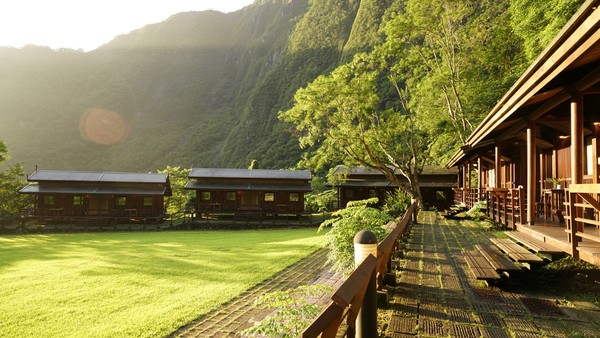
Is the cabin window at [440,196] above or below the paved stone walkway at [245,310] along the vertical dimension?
above

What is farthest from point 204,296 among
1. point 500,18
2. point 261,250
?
point 500,18

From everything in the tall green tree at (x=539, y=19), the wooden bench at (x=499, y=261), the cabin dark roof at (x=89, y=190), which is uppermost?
the tall green tree at (x=539, y=19)

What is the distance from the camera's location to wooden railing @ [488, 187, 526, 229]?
923 cm

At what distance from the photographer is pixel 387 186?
35.2m

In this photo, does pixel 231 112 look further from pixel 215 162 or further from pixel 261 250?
pixel 261 250

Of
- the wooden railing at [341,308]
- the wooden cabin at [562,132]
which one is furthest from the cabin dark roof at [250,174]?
the wooden railing at [341,308]

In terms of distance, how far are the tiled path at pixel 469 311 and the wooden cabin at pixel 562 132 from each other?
84 cm

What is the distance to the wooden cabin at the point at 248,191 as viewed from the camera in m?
34.7

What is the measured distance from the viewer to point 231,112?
11088 cm

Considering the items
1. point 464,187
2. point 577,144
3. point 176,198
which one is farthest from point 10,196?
point 577,144

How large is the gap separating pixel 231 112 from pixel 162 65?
48610 mm

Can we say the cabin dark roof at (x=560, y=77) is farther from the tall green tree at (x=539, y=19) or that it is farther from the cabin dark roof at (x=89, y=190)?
the cabin dark roof at (x=89, y=190)

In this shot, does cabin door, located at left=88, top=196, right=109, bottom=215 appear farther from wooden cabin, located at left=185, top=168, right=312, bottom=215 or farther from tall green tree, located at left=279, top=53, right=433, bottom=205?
tall green tree, located at left=279, top=53, right=433, bottom=205

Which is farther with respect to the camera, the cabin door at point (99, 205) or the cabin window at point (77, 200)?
the cabin door at point (99, 205)
